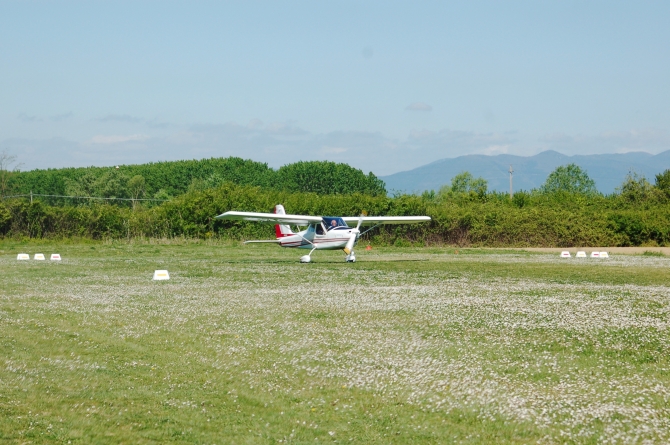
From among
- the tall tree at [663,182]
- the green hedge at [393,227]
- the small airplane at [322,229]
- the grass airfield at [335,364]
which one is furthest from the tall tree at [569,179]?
the grass airfield at [335,364]

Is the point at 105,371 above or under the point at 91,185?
under

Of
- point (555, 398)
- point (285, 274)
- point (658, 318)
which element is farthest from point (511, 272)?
point (555, 398)

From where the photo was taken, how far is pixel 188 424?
697 centimetres

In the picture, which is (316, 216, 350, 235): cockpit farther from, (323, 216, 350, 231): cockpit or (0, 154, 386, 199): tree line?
(0, 154, 386, 199): tree line

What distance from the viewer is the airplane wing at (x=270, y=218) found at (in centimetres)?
3272

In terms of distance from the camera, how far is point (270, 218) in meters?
33.6

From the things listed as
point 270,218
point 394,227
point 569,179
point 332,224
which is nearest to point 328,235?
point 332,224

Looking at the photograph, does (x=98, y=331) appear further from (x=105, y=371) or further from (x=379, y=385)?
(x=379, y=385)

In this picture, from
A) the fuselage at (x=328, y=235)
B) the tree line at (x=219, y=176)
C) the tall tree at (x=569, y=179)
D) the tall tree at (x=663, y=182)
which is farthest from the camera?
the tall tree at (x=569, y=179)

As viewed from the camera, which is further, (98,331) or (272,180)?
(272,180)

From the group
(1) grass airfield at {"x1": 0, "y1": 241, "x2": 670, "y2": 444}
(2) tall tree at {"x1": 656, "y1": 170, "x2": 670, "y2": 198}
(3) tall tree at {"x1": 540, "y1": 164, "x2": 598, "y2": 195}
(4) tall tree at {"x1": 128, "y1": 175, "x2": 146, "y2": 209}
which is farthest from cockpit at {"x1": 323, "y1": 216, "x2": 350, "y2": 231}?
(3) tall tree at {"x1": 540, "y1": 164, "x2": 598, "y2": 195}

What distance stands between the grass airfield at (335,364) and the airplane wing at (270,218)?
12.9 meters

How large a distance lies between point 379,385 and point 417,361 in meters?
1.37

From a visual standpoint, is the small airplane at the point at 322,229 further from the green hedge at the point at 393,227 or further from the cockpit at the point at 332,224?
the green hedge at the point at 393,227
